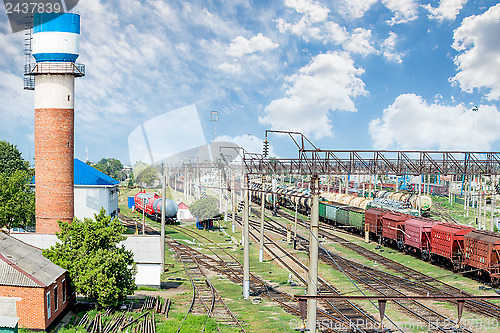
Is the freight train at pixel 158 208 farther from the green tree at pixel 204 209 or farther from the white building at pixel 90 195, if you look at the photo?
the white building at pixel 90 195

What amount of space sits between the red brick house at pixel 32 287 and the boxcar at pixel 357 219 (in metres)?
37.6

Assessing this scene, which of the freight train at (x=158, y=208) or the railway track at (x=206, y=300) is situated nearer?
the railway track at (x=206, y=300)

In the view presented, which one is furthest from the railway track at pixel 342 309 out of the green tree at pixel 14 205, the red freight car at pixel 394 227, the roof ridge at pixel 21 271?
the green tree at pixel 14 205

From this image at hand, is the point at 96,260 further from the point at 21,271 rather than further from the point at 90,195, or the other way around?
the point at 90,195

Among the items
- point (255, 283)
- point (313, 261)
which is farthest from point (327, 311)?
point (255, 283)

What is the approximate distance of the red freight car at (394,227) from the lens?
41.9 m

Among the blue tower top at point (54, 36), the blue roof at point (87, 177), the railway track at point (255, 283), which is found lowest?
the railway track at point (255, 283)

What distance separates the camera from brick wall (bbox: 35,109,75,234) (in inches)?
1276

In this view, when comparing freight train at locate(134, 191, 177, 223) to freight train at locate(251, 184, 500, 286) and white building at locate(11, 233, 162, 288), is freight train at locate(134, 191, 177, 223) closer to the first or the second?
freight train at locate(251, 184, 500, 286)

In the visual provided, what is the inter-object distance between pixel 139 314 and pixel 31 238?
12946 millimetres

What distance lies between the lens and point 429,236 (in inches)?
1447

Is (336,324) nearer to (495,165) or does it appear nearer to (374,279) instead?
(374,279)

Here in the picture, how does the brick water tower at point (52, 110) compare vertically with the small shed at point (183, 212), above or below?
above

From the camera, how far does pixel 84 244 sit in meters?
23.5
